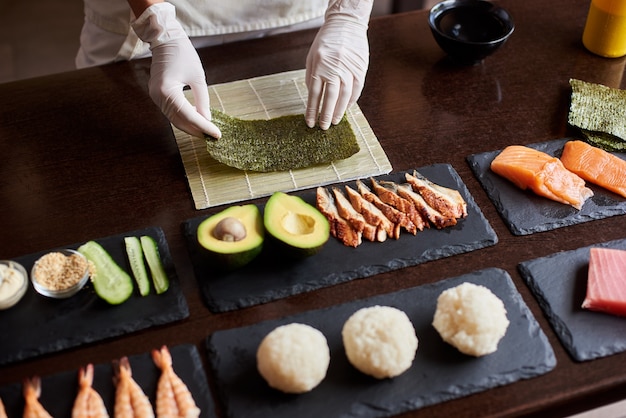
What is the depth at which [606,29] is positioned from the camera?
7.36 feet

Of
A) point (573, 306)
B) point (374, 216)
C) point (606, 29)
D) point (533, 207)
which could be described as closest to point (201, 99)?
point (374, 216)

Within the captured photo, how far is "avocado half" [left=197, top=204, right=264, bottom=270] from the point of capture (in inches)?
62.8

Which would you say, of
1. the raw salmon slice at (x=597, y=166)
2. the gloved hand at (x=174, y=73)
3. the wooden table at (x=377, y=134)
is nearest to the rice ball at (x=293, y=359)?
the wooden table at (x=377, y=134)

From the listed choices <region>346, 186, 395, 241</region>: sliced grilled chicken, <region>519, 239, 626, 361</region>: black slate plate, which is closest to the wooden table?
<region>519, 239, 626, 361</region>: black slate plate

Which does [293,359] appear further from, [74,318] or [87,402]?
[74,318]

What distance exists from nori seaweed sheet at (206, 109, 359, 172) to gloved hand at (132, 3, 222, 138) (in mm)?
49

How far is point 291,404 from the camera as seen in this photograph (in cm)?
143

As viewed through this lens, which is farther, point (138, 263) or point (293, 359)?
point (138, 263)

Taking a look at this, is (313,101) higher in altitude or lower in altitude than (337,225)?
higher

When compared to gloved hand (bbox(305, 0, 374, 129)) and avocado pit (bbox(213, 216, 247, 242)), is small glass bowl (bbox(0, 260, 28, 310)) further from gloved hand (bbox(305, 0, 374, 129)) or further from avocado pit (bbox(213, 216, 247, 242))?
gloved hand (bbox(305, 0, 374, 129))

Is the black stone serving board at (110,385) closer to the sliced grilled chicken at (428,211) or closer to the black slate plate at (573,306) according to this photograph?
the sliced grilled chicken at (428,211)

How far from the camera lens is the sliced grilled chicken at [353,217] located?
1742 millimetres

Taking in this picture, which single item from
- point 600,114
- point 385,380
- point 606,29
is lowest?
point 385,380

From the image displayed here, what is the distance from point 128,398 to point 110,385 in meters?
0.06
